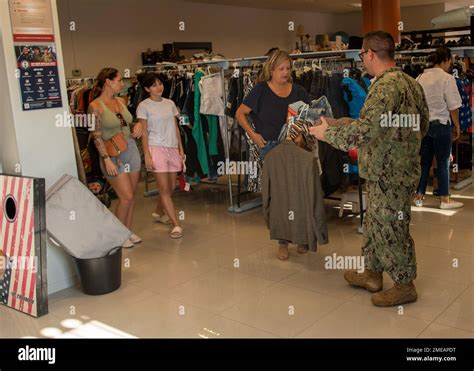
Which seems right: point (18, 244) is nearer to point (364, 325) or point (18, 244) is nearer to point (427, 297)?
point (364, 325)

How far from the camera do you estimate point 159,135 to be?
511cm

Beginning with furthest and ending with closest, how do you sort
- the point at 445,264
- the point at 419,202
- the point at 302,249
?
the point at 419,202 → the point at 302,249 → the point at 445,264

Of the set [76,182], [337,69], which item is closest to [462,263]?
[337,69]

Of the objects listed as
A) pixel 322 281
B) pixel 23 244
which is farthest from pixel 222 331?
pixel 23 244

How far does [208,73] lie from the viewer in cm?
612

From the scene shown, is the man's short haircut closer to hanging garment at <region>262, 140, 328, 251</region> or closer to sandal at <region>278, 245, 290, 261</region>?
hanging garment at <region>262, 140, 328, 251</region>

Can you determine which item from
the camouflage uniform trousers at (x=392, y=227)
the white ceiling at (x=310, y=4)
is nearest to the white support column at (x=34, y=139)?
the camouflage uniform trousers at (x=392, y=227)

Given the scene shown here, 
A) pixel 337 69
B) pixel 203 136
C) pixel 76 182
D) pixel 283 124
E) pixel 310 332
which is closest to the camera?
pixel 310 332

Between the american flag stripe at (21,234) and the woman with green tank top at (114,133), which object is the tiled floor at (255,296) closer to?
the american flag stripe at (21,234)

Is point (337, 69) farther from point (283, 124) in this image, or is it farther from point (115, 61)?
point (115, 61)

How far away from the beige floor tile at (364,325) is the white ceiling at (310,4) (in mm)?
8962

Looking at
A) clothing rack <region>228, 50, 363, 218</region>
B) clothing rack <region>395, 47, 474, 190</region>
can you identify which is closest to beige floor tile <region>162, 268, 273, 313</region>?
clothing rack <region>228, 50, 363, 218</region>

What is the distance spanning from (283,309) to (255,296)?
303 mm
